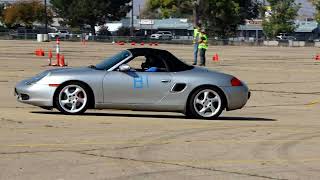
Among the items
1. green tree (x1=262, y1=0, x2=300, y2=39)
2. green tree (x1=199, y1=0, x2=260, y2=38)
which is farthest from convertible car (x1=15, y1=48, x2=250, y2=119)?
green tree (x1=262, y1=0, x2=300, y2=39)

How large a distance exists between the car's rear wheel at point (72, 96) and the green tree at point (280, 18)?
308 feet

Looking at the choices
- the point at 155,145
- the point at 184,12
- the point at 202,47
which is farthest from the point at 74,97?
the point at 184,12

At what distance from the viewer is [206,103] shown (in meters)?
12.4

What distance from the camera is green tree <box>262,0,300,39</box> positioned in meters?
104

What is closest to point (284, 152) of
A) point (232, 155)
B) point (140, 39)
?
point (232, 155)

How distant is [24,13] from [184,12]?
2859cm

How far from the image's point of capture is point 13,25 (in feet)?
366

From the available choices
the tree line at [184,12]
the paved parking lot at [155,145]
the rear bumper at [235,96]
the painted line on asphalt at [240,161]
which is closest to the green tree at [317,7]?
the tree line at [184,12]

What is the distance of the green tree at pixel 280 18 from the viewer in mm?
103562

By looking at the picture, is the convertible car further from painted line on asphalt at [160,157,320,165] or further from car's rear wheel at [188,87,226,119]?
painted line on asphalt at [160,157,320,165]

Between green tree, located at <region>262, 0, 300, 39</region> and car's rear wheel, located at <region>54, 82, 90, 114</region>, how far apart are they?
93.9 m

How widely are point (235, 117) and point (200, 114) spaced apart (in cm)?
104

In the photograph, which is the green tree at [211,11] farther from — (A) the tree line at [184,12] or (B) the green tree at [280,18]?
(B) the green tree at [280,18]

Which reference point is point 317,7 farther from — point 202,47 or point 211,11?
point 202,47
